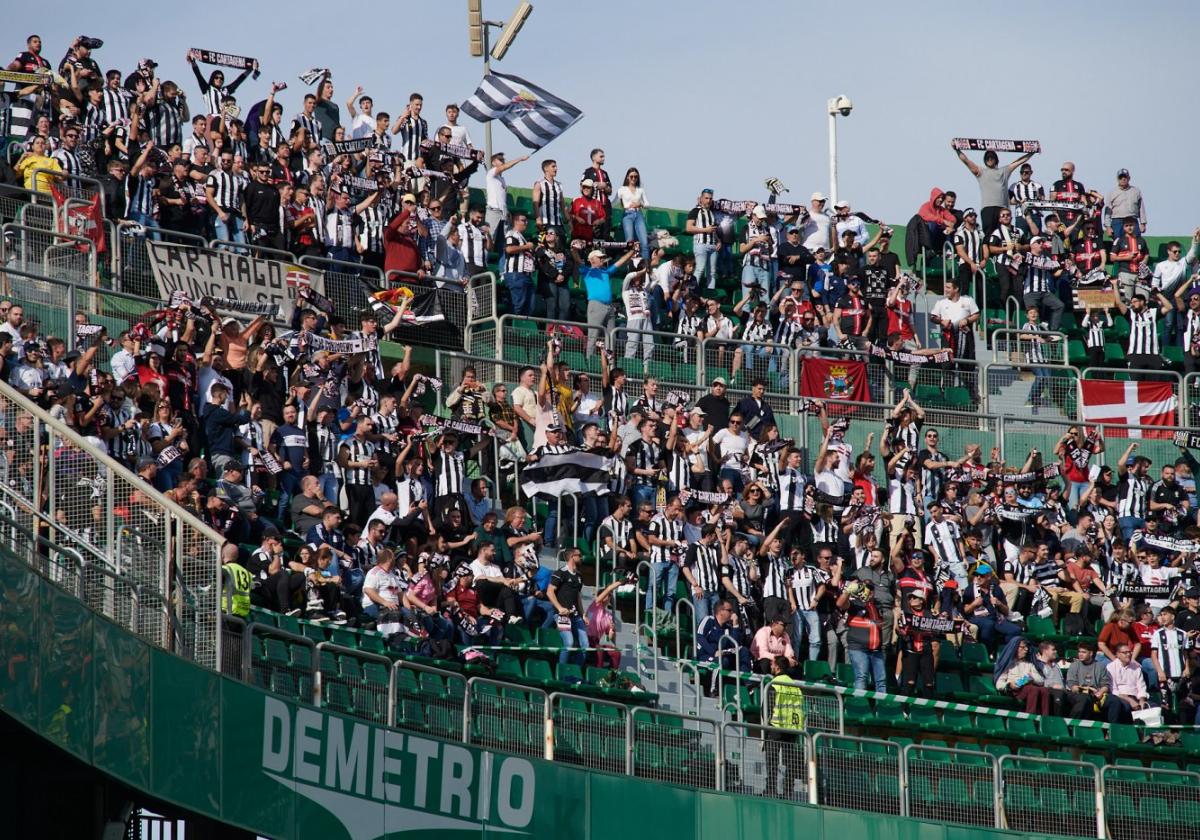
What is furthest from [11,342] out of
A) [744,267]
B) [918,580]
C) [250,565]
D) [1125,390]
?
[1125,390]

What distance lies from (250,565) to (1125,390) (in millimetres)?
14785

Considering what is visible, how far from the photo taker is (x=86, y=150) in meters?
26.2

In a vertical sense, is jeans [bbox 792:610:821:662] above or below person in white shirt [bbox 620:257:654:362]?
below

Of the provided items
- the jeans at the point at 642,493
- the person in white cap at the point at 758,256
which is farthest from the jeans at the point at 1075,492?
the jeans at the point at 642,493

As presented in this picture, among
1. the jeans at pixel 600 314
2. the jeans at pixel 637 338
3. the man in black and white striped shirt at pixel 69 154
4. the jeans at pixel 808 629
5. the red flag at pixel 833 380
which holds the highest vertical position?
the man in black and white striped shirt at pixel 69 154

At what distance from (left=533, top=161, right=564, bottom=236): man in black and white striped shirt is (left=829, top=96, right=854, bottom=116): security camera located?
914 cm

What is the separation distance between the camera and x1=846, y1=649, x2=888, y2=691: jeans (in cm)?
2350

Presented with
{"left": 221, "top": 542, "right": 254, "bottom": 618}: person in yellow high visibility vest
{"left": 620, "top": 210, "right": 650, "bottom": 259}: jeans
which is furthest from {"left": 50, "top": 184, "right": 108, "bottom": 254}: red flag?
{"left": 620, "top": 210, "right": 650, "bottom": 259}: jeans

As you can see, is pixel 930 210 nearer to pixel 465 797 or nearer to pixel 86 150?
pixel 86 150

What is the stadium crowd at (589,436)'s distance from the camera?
2186 cm

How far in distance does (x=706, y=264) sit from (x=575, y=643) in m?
10.0

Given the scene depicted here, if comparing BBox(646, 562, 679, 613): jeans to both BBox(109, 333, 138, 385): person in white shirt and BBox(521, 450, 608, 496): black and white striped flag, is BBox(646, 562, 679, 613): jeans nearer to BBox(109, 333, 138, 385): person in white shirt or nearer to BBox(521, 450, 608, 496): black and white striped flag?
BBox(521, 450, 608, 496): black and white striped flag

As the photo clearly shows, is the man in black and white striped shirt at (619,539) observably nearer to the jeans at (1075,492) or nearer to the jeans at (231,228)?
the jeans at (231,228)

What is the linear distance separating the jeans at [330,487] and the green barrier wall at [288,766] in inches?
153
